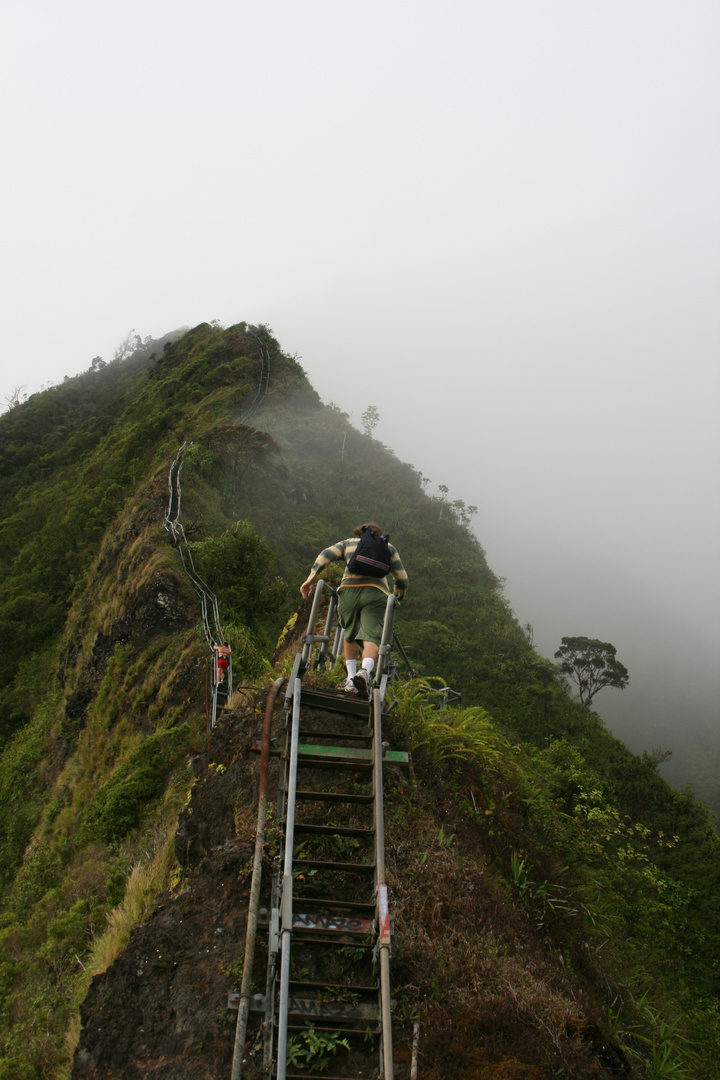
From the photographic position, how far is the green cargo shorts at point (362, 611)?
519 cm

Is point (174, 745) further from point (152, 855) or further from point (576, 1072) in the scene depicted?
point (576, 1072)

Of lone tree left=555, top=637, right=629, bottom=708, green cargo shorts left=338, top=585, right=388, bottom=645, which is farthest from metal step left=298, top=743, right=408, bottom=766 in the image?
lone tree left=555, top=637, right=629, bottom=708

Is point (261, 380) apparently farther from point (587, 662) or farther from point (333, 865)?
point (333, 865)

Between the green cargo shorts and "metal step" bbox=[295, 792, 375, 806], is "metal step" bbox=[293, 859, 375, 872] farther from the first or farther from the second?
the green cargo shorts

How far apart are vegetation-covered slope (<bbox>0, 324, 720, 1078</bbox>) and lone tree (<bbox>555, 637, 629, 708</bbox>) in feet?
29.9

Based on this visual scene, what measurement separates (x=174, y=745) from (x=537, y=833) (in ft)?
15.1

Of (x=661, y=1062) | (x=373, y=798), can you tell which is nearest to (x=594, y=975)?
(x=661, y=1062)

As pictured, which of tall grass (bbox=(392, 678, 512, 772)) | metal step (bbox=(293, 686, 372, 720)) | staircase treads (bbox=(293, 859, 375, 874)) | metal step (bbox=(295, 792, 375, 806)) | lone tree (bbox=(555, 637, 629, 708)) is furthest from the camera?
lone tree (bbox=(555, 637, 629, 708))

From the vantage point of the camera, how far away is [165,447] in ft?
76.1

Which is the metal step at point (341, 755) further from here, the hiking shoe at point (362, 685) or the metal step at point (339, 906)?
the metal step at point (339, 906)

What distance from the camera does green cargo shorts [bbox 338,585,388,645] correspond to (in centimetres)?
519

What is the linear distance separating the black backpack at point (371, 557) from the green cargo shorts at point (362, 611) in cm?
15

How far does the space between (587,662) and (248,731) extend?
3622 cm

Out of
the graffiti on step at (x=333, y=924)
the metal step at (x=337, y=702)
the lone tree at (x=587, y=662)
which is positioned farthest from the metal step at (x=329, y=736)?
the lone tree at (x=587, y=662)
